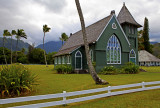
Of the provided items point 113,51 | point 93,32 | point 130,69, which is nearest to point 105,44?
point 113,51

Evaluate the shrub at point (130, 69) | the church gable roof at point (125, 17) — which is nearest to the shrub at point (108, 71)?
the shrub at point (130, 69)

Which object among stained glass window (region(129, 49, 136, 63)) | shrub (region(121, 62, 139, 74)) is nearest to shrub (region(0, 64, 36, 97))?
shrub (region(121, 62, 139, 74))

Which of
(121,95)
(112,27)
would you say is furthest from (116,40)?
(121,95)

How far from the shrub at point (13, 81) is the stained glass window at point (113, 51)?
16082 mm

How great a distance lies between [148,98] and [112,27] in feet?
54.7

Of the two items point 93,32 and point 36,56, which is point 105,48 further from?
point 36,56

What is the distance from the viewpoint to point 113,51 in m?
23.5

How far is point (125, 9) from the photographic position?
30719 millimetres

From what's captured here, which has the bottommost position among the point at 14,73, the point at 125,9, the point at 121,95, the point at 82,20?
the point at 121,95

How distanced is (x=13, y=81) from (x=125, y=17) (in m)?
26.1

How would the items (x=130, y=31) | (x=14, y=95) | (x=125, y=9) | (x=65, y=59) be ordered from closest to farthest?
1. (x=14, y=95)
2. (x=65, y=59)
3. (x=130, y=31)
4. (x=125, y=9)

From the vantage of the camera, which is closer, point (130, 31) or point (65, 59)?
point (65, 59)

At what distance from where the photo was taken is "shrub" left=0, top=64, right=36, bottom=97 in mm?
8234

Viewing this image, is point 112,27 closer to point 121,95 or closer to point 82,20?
point 82,20
